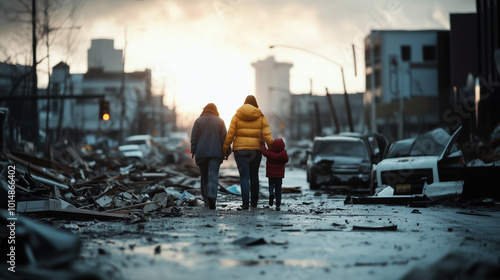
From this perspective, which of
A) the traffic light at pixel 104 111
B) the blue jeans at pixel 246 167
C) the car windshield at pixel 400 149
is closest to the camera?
the blue jeans at pixel 246 167

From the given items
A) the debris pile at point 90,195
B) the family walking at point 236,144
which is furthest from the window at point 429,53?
the family walking at point 236,144

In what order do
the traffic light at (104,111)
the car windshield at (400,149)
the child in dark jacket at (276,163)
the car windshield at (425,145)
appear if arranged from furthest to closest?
the traffic light at (104,111)
the car windshield at (400,149)
the car windshield at (425,145)
the child in dark jacket at (276,163)

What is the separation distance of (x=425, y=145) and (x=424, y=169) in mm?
1719

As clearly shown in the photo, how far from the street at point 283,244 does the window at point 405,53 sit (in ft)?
261

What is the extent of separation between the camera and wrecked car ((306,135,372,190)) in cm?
2314

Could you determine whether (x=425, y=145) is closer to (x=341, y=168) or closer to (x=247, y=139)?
(x=341, y=168)

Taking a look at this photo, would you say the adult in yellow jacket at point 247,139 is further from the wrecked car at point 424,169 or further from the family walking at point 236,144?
the wrecked car at point 424,169

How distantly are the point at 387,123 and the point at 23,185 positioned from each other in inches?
2816

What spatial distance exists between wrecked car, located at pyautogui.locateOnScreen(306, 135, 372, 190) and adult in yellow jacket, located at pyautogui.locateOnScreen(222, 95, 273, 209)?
10.1 meters

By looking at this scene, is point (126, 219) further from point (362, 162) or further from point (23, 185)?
point (362, 162)

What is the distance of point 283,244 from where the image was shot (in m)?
7.74

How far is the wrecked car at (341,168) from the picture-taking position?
2314 centimetres

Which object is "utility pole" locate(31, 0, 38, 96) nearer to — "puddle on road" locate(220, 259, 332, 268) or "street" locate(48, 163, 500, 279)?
"street" locate(48, 163, 500, 279)

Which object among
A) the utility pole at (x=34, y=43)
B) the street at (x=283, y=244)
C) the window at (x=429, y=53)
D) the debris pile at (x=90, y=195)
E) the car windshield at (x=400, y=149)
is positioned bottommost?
the street at (x=283, y=244)
